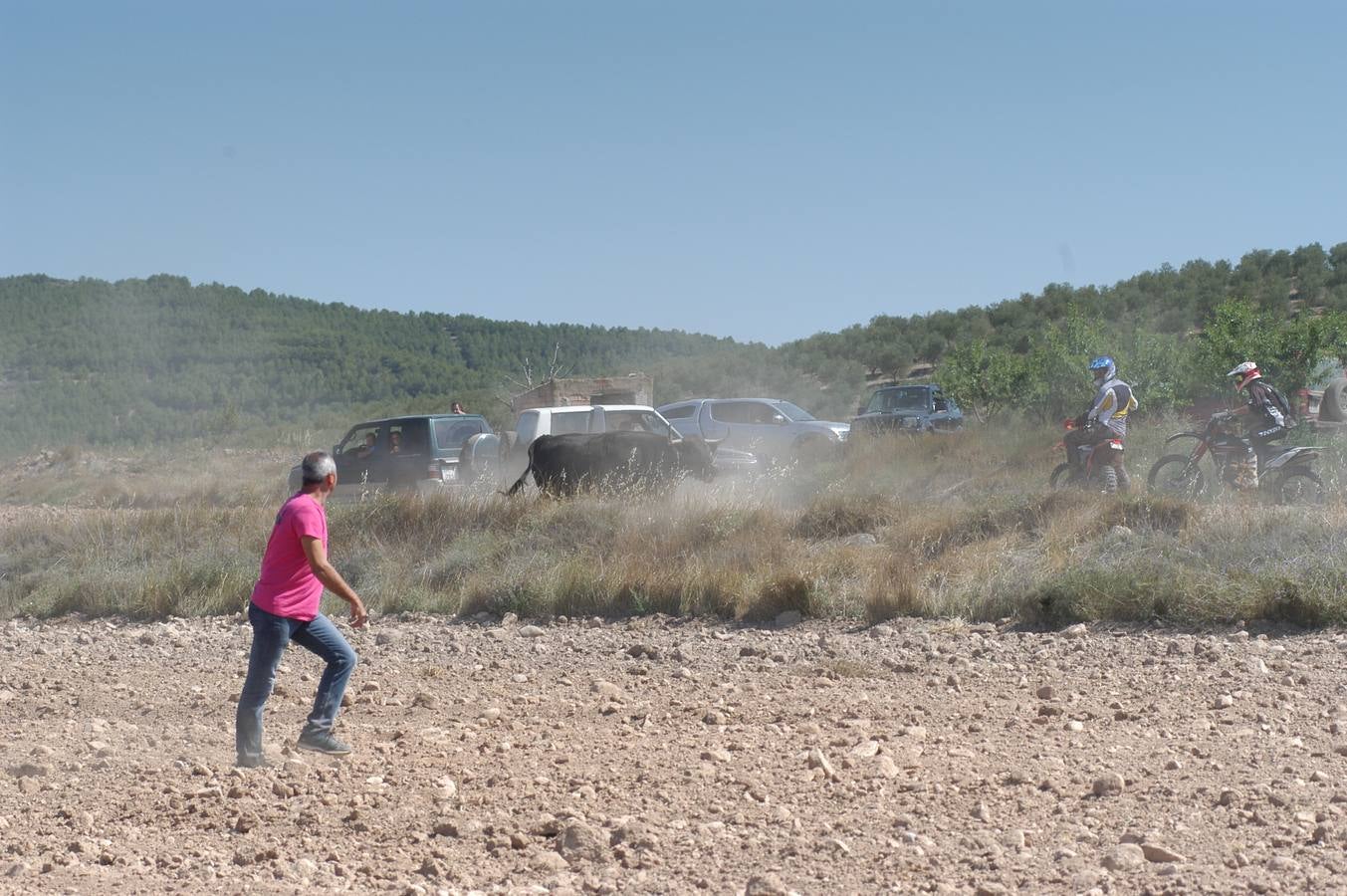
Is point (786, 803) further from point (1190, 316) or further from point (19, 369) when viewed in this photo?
point (19, 369)

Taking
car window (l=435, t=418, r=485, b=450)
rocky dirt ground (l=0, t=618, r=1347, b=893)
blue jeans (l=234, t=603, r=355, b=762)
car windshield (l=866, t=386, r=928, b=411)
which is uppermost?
car windshield (l=866, t=386, r=928, b=411)

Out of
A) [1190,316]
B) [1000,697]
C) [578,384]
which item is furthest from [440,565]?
[1190,316]

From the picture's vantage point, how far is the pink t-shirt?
20.1 feet

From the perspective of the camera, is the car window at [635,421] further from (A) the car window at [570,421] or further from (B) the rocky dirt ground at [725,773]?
(B) the rocky dirt ground at [725,773]

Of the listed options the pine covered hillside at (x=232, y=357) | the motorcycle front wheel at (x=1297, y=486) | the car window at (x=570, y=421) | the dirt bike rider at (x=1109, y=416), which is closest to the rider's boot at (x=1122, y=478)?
the dirt bike rider at (x=1109, y=416)

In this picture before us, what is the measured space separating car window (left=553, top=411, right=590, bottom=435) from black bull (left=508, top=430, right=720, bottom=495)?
227cm

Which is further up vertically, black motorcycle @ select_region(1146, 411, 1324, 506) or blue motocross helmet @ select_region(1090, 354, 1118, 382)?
blue motocross helmet @ select_region(1090, 354, 1118, 382)

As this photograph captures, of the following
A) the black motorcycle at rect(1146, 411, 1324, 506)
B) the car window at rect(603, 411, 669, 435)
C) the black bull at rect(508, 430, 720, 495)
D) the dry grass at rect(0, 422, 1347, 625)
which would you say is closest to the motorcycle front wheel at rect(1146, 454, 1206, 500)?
the black motorcycle at rect(1146, 411, 1324, 506)

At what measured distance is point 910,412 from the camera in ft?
91.7

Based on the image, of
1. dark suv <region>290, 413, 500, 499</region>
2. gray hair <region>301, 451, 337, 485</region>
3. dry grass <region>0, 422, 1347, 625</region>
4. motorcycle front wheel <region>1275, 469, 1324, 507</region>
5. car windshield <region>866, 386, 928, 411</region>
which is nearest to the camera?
gray hair <region>301, 451, 337, 485</region>

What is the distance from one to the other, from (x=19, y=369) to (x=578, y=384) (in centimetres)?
5982

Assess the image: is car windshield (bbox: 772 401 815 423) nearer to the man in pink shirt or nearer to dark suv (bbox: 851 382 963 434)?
dark suv (bbox: 851 382 963 434)

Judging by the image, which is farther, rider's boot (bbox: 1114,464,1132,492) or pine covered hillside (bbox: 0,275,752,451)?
pine covered hillside (bbox: 0,275,752,451)

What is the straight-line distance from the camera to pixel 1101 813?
5.27m
